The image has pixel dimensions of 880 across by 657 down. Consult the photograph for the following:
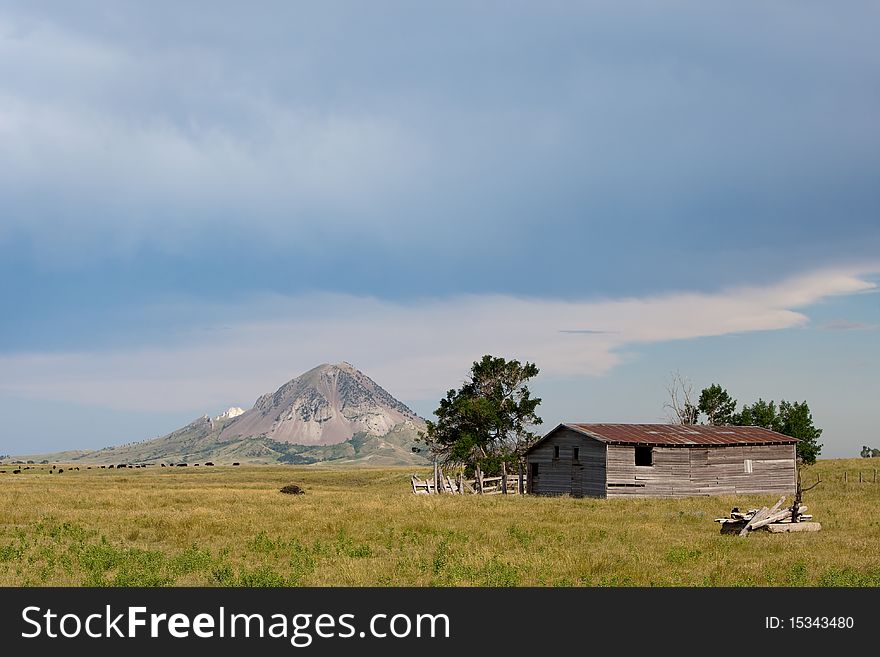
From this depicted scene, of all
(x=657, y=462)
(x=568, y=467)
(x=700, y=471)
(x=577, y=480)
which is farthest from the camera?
(x=568, y=467)

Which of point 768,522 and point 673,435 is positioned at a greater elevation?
point 673,435

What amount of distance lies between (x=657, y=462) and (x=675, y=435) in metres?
3.79

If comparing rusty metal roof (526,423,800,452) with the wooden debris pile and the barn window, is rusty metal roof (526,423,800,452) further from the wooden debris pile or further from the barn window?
the wooden debris pile

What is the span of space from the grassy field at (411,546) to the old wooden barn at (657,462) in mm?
10887

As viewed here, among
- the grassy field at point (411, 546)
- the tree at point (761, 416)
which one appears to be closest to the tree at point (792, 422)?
the tree at point (761, 416)

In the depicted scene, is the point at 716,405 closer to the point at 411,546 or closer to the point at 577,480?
the point at 577,480

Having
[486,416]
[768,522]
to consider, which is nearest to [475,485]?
[486,416]

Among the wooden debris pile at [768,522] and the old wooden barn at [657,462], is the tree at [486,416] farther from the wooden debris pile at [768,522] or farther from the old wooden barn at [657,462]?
the wooden debris pile at [768,522]

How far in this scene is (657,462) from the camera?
168 ft
